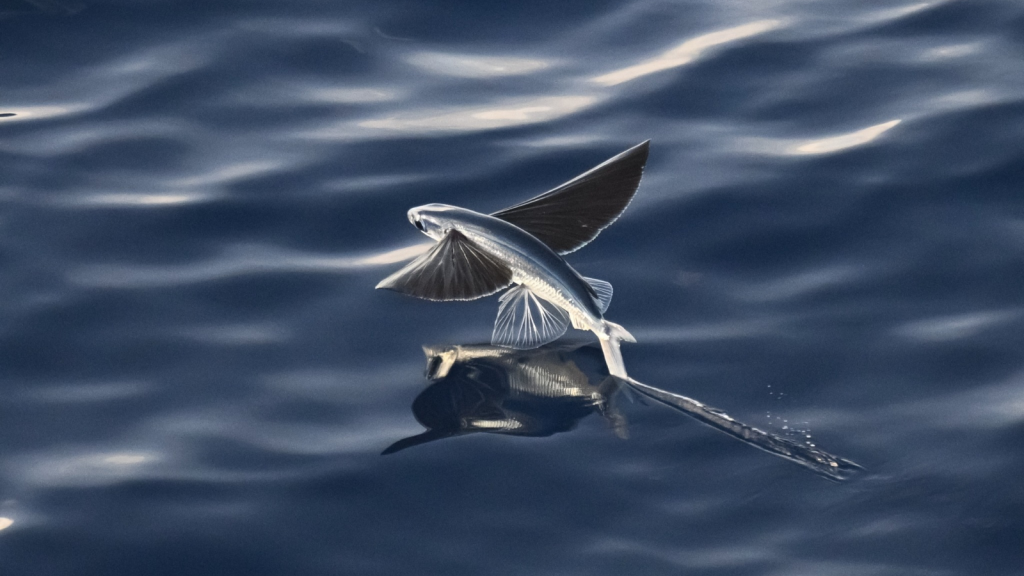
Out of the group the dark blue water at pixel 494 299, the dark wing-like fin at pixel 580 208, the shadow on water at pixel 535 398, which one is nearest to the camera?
the dark blue water at pixel 494 299

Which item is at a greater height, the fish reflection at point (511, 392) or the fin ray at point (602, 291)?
the fin ray at point (602, 291)

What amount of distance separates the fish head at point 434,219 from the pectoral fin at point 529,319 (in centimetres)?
31

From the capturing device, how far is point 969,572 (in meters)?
3.09

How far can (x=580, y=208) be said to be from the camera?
3.95 m

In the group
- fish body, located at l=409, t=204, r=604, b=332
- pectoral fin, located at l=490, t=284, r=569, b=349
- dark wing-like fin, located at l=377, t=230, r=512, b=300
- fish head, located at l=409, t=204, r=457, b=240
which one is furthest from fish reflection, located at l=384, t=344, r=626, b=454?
fish head, located at l=409, t=204, r=457, b=240

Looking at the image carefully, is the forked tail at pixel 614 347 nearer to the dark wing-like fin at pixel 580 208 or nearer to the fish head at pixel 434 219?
the dark wing-like fin at pixel 580 208

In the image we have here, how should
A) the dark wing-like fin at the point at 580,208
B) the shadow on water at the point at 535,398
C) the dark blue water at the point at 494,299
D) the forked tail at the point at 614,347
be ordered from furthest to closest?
the dark wing-like fin at the point at 580,208, the forked tail at the point at 614,347, the shadow on water at the point at 535,398, the dark blue water at the point at 494,299

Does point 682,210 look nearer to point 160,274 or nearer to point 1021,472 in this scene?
point 1021,472

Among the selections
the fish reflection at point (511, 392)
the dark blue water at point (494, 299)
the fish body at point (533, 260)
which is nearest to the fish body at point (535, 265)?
the fish body at point (533, 260)

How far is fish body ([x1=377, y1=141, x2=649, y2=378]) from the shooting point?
12.0ft

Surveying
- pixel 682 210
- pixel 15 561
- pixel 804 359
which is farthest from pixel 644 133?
pixel 15 561

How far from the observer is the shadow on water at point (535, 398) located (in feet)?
11.8

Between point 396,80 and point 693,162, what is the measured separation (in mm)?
1745

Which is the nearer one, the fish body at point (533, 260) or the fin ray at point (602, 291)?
the fish body at point (533, 260)
